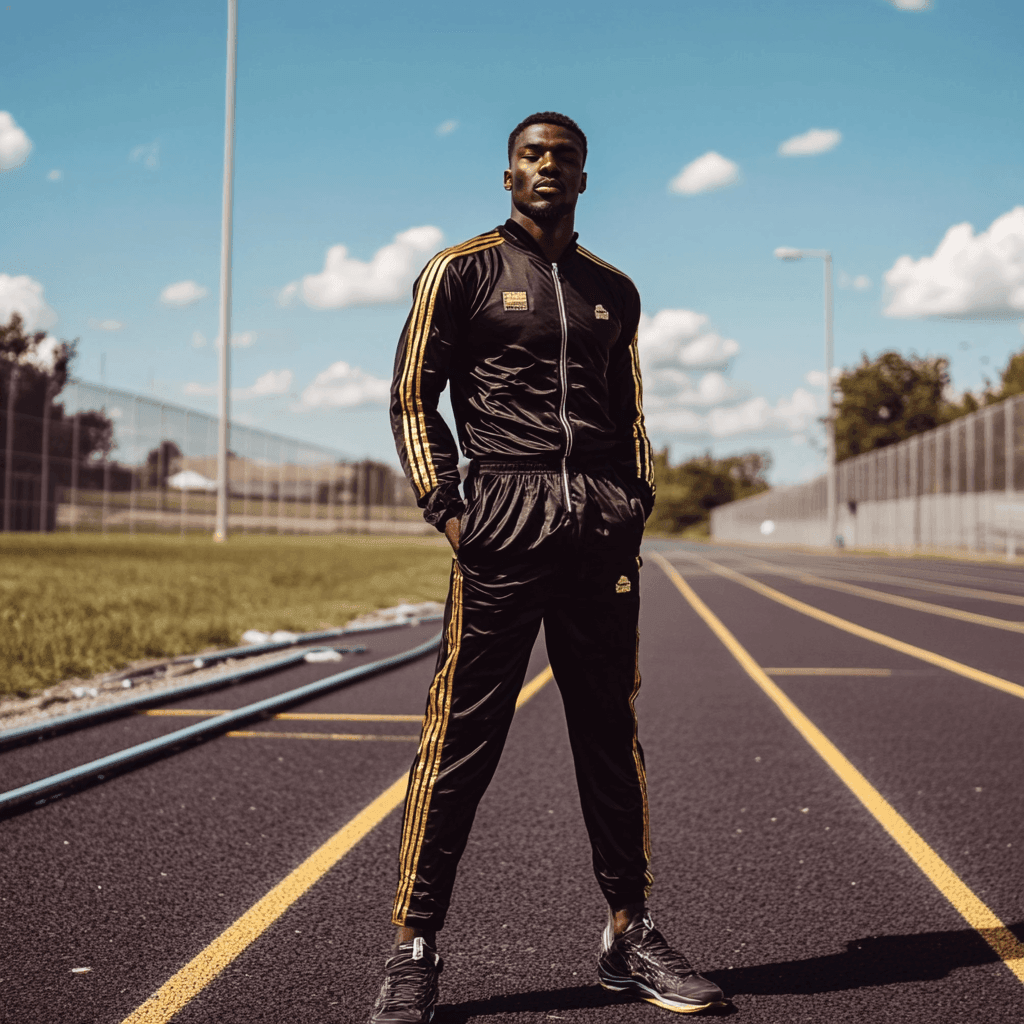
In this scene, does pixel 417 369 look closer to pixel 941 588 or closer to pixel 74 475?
pixel 941 588

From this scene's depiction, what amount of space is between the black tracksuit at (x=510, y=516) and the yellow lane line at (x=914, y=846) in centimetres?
115

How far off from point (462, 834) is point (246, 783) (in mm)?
2549

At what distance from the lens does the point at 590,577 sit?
279cm

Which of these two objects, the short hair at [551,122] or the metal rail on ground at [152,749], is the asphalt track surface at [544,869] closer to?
the metal rail on ground at [152,749]

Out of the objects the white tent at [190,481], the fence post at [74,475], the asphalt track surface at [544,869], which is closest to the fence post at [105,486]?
the fence post at [74,475]

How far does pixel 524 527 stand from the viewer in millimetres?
2703

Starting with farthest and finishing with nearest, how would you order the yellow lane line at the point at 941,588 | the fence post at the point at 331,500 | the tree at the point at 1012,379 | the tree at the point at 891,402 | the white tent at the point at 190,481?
1. the tree at the point at 891,402
2. the tree at the point at 1012,379
3. the fence post at the point at 331,500
4. the white tent at the point at 190,481
5. the yellow lane line at the point at 941,588

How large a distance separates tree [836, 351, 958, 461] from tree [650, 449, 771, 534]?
195 feet

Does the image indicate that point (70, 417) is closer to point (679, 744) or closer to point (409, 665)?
point (409, 665)

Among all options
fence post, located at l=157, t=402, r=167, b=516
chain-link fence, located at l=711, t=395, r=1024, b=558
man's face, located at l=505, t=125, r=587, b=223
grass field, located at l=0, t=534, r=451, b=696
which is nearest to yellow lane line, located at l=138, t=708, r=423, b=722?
grass field, located at l=0, t=534, r=451, b=696

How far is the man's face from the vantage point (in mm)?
2828

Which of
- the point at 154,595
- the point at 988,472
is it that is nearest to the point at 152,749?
the point at 154,595

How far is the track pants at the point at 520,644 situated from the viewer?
2730 mm

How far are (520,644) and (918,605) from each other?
13868 mm
